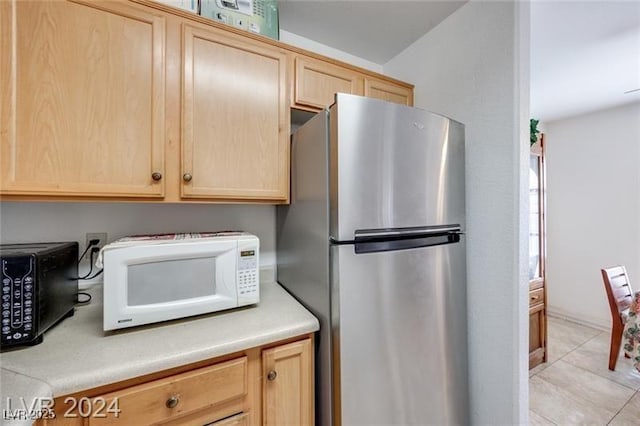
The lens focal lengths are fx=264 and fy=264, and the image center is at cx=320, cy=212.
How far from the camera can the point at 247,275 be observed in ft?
3.62

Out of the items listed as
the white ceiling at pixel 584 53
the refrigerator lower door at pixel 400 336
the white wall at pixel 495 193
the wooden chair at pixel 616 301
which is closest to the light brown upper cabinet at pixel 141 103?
the refrigerator lower door at pixel 400 336

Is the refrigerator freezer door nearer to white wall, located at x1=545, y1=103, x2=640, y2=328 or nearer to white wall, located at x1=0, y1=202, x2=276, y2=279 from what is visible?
white wall, located at x1=0, y1=202, x2=276, y2=279

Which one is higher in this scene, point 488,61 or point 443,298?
point 488,61

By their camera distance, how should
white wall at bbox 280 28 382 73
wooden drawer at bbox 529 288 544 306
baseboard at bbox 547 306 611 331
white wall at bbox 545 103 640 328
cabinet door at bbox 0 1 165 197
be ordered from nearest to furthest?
cabinet door at bbox 0 1 165 197 < white wall at bbox 280 28 382 73 < wooden drawer at bbox 529 288 544 306 < white wall at bbox 545 103 640 328 < baseboard at bbox 547 306 611 331

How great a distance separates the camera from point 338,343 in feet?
3.12

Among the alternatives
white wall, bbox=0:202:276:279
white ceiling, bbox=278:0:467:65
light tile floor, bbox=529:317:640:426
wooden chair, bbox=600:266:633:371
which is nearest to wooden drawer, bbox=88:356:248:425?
white wall, bbox=0:202:276:279

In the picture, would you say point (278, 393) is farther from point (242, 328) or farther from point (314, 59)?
point (314, 59)

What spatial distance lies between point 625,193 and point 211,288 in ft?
13.6

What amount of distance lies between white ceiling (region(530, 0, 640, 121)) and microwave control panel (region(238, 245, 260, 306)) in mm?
1982

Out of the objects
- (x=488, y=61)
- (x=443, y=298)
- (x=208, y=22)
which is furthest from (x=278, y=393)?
(x=488, y=61)

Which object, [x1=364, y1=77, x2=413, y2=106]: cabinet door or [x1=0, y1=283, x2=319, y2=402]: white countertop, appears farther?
[x1=364, y1=77, x2=413, y2=106]: cabinet door

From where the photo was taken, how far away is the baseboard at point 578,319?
2.95m

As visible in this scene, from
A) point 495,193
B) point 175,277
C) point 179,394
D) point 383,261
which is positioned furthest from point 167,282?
point 495,193

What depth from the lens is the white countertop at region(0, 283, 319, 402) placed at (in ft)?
2.31
